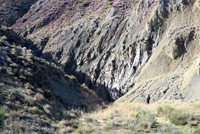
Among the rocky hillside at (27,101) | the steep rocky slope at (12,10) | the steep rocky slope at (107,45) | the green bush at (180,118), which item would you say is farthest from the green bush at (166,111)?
the steep rocky slope at (12,10)

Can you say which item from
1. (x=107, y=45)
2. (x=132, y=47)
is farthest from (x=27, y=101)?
(x=107, y=45)

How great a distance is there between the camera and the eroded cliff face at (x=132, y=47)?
19.1m

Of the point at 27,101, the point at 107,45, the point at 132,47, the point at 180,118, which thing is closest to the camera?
the point at 180,118

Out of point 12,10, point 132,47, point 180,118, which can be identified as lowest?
point 180,118

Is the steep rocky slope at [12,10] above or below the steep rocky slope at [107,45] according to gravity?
above

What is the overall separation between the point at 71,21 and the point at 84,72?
712 inches

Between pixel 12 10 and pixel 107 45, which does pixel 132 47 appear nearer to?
pixel 107 45

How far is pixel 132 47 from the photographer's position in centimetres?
2553

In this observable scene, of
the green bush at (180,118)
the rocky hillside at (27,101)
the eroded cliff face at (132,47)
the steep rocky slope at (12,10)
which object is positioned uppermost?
the steep rocky slope at (12,10)

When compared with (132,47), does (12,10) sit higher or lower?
higher

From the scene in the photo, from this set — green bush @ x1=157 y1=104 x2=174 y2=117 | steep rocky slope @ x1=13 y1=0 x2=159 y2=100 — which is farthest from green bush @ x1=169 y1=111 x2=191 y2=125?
steep rocky slope @ x1=13 y1=0 x2=159 y2=100

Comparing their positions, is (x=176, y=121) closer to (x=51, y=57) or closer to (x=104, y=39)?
(x=104, y=39)

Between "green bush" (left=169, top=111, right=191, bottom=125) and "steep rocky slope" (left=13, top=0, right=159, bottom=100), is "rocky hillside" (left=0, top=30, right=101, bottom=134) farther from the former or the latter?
"steep rocky slope" (left=13, top=0, right=159, bottom=100)

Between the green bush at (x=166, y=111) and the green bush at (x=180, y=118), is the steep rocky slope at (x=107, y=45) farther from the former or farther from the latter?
the green bush at (x=180, y=118)
